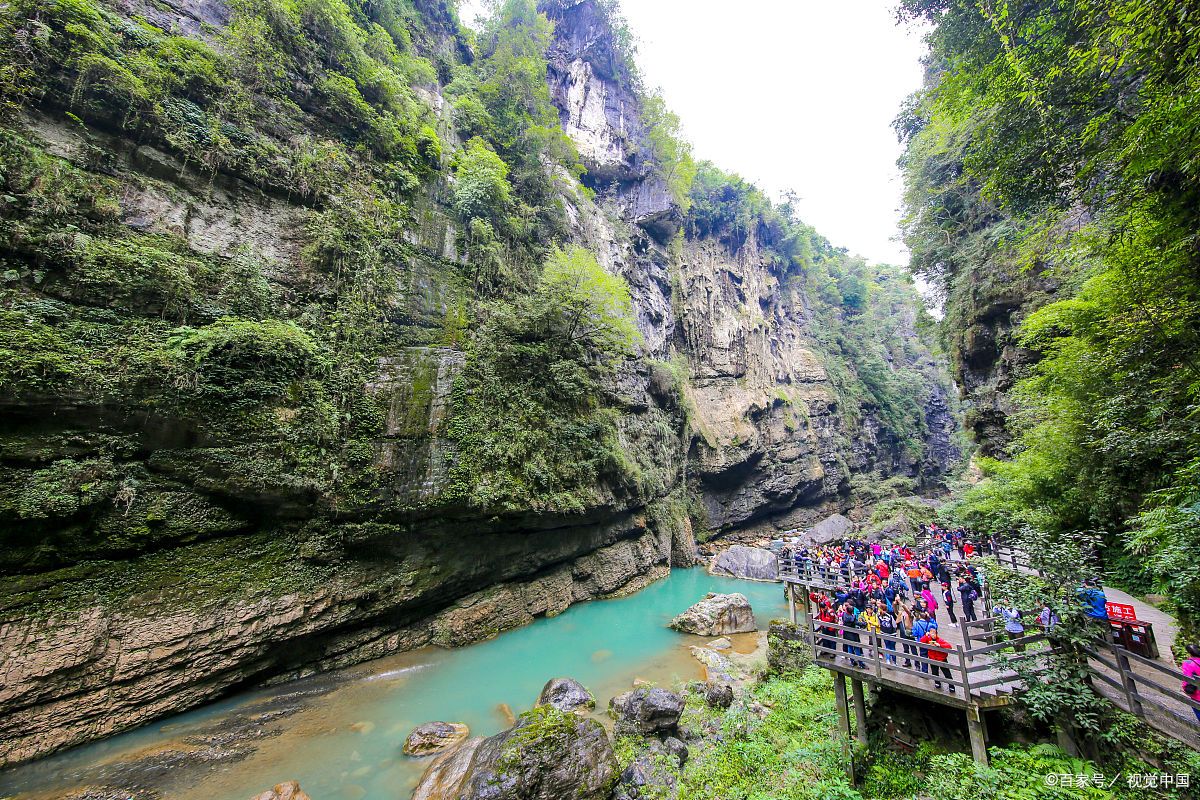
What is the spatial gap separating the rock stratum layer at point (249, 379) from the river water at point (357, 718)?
537 millimetres

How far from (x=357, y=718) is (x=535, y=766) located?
458cm

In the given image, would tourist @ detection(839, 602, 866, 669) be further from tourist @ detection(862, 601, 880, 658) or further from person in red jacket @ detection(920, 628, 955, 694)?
person in red jacket @ detection(920, 628, 955, 694)

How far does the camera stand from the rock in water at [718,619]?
13180mm

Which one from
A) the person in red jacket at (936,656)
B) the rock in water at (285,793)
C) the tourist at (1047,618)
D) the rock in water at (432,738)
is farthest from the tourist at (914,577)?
the rock in water at (285,793)

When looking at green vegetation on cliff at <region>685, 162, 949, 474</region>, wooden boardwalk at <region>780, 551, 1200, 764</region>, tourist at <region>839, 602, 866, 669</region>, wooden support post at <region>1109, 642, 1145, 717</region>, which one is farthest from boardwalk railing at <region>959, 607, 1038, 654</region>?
green vegetation on cliff at <region>685, 162, 949, 474</region>

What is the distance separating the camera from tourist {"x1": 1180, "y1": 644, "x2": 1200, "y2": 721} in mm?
3744

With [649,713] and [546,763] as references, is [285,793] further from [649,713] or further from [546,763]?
[649,713]

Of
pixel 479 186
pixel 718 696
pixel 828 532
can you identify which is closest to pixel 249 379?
pixel 479 186

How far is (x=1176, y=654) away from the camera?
476 cm

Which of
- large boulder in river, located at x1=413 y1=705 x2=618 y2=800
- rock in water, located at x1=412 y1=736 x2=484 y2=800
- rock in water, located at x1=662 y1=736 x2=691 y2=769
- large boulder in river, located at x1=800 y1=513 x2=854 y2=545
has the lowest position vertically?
large boulder in river, located at x1=800 y1=513 x2=854 y2=545

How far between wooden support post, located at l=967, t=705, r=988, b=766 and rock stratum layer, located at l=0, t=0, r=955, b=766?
9.93m

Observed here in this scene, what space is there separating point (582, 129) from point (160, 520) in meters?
27.4

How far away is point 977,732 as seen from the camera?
516 centimetres

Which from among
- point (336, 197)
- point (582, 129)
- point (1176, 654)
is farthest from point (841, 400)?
point (336, 197)
